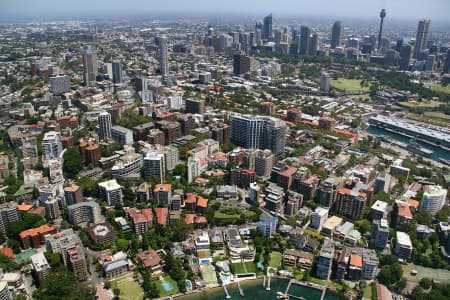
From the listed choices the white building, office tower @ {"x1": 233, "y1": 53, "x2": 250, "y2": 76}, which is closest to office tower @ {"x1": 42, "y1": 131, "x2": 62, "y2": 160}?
the white building

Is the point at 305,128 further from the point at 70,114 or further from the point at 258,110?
the point at 70,114

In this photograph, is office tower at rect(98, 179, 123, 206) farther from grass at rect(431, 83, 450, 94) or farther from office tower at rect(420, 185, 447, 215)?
grass at rect(431, 83, 450, 94)

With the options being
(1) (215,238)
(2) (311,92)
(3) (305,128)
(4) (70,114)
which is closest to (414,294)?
(1) (215,238)

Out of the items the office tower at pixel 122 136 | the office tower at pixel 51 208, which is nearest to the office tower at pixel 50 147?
the office tower at pixel 122 136

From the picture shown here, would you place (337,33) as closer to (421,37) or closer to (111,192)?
(421,37)

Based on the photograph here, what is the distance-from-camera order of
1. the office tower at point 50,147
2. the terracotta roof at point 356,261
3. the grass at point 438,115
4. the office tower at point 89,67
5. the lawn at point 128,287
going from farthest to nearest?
the office tower at point 89,67, the grass at point 438,115, the office tower at point 50,147, the terracotta roof at point 356,261, the lawn at point 128,287

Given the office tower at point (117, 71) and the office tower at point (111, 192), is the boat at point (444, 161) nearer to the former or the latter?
the office tower at point (111, 192)
